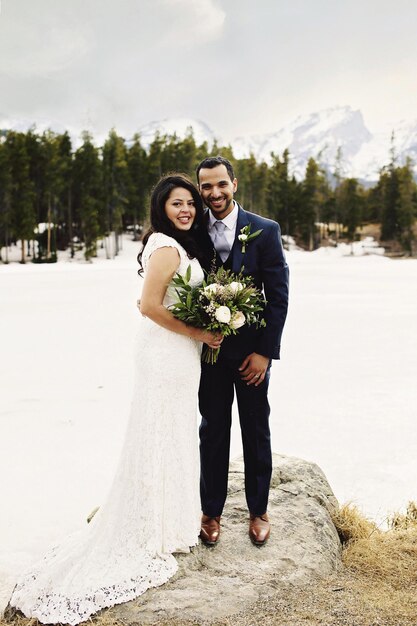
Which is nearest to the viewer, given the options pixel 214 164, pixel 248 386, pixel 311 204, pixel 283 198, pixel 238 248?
pixel 214 164

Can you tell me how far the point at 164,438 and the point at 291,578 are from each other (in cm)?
105

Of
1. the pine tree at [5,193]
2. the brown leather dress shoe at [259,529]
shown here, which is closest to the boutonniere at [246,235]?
the brown leather dress shoe at [259,529]

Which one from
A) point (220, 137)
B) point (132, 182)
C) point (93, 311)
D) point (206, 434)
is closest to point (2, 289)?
point (93, 311)

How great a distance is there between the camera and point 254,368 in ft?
10.9

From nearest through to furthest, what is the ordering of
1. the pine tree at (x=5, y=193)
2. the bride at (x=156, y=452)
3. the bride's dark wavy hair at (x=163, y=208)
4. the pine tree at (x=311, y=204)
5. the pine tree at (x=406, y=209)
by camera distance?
the bride at (x=156, y=452) → the bride's dark wavy hair at (x=163, y=208) → the pine tree at (x=5, y=193) → the pine tree at (x=406, y=209) → the pine tree at (x=311, y=204)

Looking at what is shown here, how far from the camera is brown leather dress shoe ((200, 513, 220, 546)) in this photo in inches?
134

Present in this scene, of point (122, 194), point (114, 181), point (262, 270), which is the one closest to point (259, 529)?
point (262, 270)

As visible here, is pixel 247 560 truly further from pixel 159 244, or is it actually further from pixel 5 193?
pixel 5 193

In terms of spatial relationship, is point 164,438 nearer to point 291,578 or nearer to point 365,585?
point 291,578

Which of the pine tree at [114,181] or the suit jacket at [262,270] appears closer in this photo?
the suit jacket at [262,270]

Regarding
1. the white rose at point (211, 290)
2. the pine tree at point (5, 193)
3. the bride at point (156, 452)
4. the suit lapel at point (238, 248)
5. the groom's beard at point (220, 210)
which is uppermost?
the pine tree at point (5, 193)

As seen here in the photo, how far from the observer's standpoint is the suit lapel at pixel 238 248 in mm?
3260

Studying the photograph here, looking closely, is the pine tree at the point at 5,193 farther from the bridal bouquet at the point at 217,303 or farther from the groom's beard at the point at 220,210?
the bridal bouquet at the point at 217,303

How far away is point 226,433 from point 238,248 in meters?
1.13
